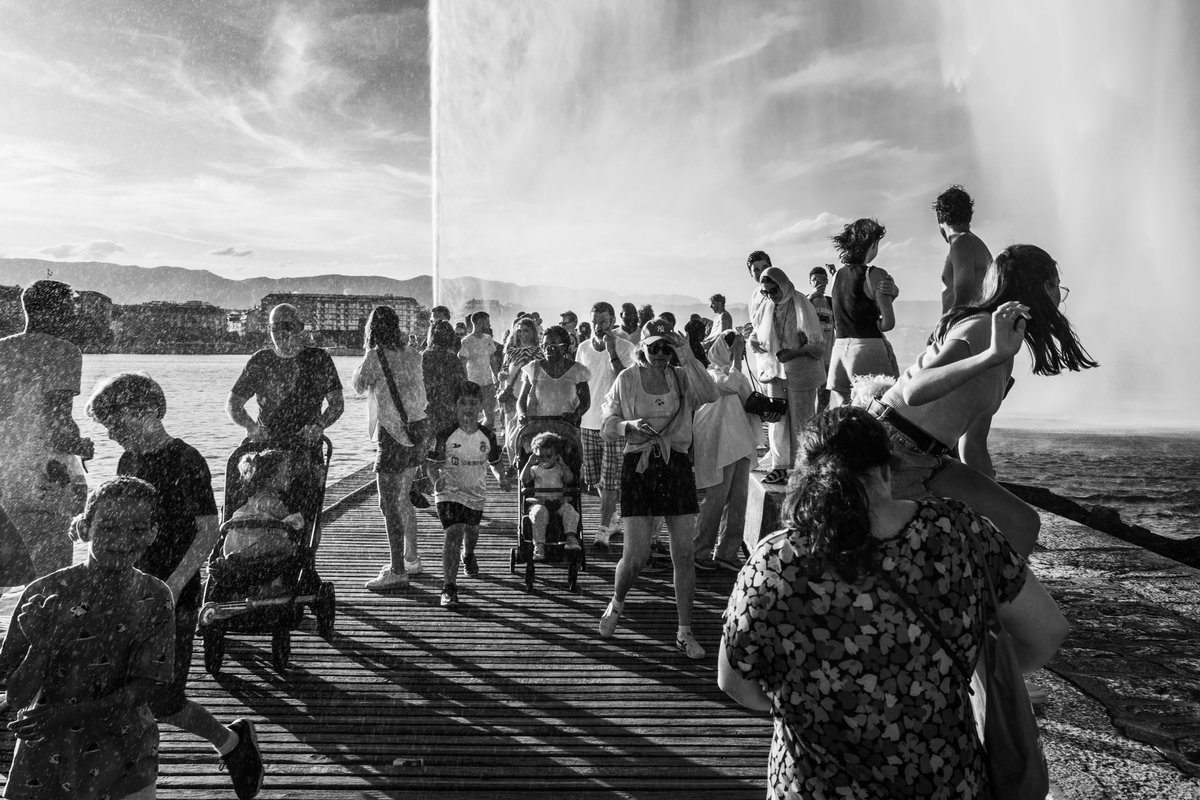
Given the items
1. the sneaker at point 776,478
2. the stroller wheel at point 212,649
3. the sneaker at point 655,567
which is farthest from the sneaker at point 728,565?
the stroller wheel at point 212,649

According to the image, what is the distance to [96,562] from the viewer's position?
7.90 feet

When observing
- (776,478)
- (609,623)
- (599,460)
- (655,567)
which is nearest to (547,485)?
(655,567)

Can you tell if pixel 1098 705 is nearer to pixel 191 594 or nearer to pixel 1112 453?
pixel 191 594

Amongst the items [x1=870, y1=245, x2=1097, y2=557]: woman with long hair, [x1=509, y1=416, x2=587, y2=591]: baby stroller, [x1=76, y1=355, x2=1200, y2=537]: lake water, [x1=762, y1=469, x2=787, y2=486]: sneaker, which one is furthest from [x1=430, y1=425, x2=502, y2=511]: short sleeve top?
[x1=76, y1=355, x2=1200, y2=537]: lake water

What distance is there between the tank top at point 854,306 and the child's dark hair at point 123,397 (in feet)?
14.7

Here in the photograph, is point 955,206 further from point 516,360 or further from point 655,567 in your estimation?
point 516,360

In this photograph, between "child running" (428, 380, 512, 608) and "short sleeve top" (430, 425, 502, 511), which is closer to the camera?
"child running" (428, 380, 512, 608)

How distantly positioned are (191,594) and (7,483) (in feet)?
3.48

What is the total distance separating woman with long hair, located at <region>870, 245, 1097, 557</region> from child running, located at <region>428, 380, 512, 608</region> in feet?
11.7

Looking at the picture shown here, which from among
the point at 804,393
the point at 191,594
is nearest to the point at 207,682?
the point at 191,594

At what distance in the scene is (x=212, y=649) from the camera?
4.40m

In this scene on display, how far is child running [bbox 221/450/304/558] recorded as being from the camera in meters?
4.52

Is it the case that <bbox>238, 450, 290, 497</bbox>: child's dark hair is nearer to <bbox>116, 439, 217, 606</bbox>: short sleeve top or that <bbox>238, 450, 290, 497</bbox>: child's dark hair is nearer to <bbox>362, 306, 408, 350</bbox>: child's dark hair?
<bbox>116, 439, 217, 606</bbox>: short sleeve top

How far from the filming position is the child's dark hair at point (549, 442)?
6496 mm
